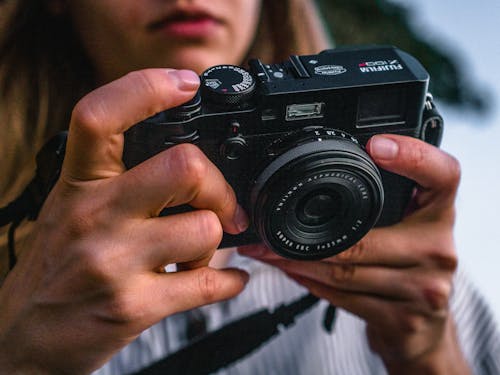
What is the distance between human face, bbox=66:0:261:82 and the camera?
0.75 meters

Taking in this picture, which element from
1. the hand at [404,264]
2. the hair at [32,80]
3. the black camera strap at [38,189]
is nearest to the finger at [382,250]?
the hand at [404,264]

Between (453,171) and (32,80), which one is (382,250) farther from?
→ (32,80)

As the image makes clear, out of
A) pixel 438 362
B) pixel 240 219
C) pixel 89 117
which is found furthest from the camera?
pixel 438 362

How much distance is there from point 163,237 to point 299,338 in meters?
0.40

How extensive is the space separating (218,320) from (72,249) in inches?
13.5

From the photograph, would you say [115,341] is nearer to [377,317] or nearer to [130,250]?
[130,250]

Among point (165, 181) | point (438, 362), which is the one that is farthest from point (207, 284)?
A: point (438, 362)

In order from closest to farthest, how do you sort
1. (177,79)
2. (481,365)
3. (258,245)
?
(177,79) → (258,245) → (481,365)

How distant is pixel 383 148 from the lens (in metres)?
0.64

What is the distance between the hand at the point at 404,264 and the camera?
2.16 ft

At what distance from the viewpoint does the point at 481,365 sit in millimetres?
978

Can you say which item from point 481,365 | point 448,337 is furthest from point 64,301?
point 481,365

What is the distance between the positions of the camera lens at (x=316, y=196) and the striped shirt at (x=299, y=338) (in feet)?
0.79

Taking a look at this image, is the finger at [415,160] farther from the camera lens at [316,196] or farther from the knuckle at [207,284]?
the knuckle at [207,284]
